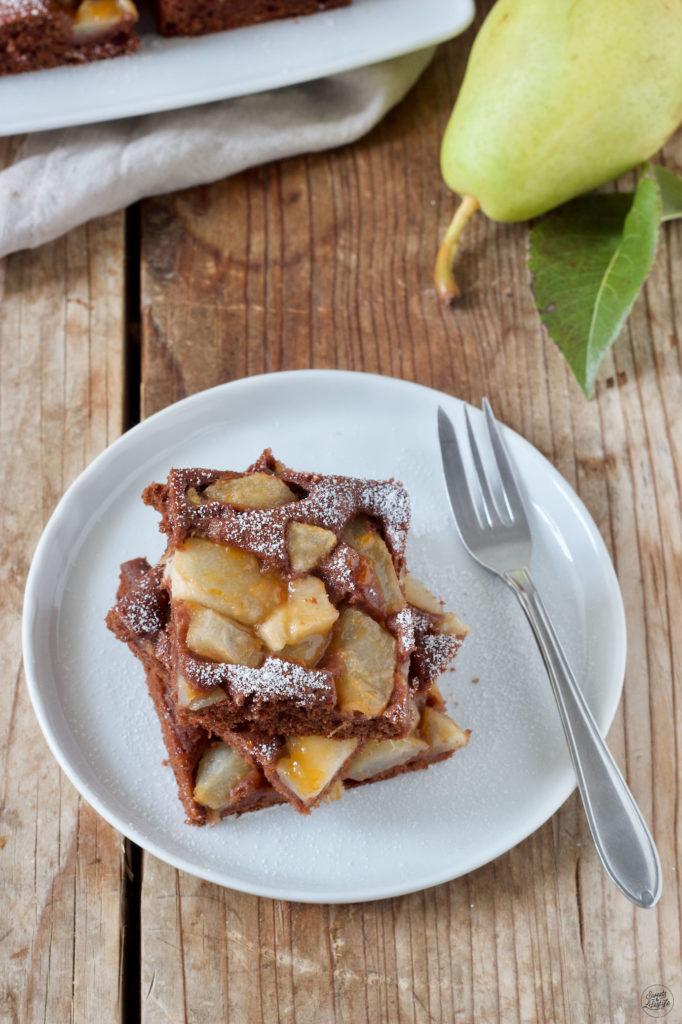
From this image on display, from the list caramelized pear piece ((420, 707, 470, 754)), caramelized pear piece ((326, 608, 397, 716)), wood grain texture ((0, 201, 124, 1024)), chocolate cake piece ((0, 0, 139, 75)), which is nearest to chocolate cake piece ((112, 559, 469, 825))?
caramelized pear piece ((420, 707, 470, 754))

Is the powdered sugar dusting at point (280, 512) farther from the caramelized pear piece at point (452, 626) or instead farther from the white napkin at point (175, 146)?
the white napkin at point (175, 146)

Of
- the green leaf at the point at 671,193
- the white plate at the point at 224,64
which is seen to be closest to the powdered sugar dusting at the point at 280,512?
the white plate at the point at 224,64

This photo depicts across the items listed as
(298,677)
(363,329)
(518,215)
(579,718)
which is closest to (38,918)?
(298,677)

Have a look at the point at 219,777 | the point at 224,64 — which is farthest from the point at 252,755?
the point at 224,64

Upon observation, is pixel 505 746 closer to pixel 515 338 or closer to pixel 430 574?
pixel 430 574

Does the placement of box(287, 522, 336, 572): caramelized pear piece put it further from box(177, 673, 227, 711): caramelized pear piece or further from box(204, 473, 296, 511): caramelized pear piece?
box(177, 673, 227, 711): caramelized pear piece
